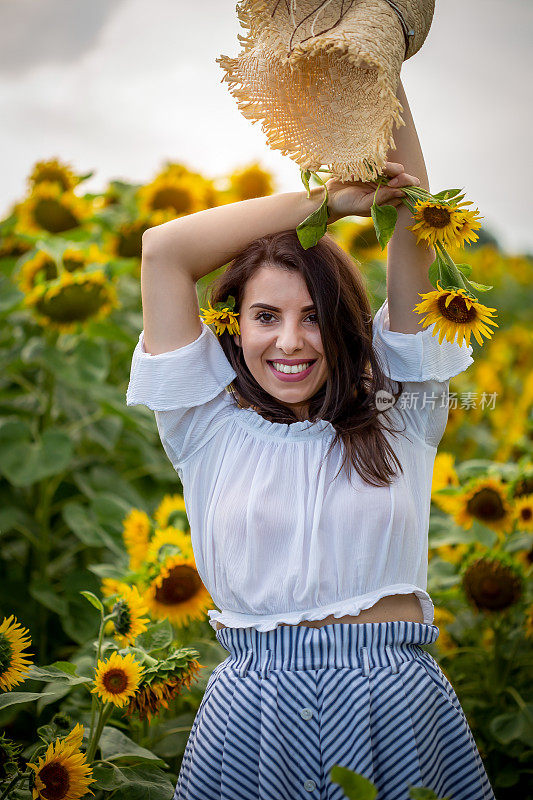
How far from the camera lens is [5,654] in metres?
1.42

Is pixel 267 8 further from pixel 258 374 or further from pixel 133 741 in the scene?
pixel 133 741

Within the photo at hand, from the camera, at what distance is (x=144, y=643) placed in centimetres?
159

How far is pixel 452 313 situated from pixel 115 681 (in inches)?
33.2

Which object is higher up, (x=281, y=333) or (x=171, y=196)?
(x=171, y=196)

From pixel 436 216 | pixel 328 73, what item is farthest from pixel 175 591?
pixel 328 73

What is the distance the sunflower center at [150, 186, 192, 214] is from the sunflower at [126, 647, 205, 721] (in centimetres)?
178

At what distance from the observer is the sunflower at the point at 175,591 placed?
172 centimetres

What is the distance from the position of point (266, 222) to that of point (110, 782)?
1014mm

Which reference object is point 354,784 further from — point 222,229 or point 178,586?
point 222,229

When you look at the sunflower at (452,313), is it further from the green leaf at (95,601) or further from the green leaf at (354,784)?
the green leaf at (95,601)

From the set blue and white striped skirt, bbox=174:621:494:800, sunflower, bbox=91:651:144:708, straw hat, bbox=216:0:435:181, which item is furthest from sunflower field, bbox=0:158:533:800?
straw hat, bbox=216:0:435:181

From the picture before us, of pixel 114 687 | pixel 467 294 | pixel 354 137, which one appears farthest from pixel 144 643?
pixel 354 137

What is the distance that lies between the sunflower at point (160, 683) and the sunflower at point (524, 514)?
1.09 metres

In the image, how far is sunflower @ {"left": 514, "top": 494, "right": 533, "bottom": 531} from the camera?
7.11 ft
